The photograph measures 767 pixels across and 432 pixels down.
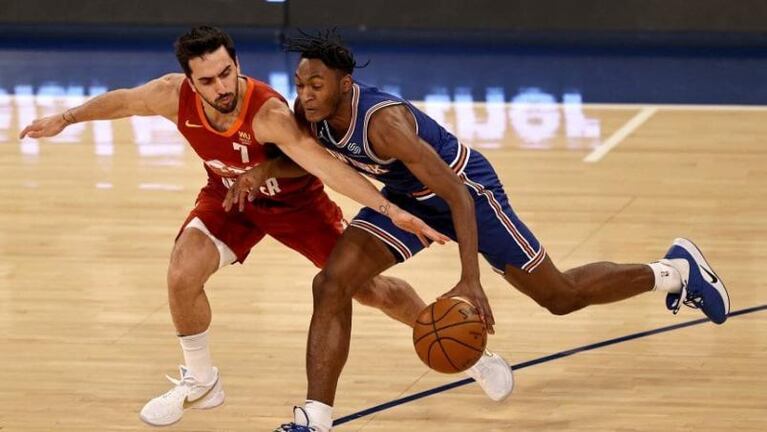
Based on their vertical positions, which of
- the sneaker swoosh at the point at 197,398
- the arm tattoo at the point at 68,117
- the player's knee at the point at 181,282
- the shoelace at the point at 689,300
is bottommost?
the sneaker swoosh at the point at 197,398

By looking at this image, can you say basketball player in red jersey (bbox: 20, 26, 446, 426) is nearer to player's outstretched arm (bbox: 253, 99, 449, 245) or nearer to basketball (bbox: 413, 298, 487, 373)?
player's outstretched arm (bbox: 253, 99, 449, 245)

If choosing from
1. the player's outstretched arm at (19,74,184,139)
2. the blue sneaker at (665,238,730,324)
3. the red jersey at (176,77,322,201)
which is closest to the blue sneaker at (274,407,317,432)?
the red jersey at (176,77,322,201)

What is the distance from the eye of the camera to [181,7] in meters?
16.5

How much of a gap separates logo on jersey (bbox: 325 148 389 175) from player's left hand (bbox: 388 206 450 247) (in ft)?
0.73

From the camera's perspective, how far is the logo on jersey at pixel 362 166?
5.48 metres

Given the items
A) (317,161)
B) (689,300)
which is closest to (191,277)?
(317,161)

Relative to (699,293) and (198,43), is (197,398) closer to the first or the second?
(198,43)

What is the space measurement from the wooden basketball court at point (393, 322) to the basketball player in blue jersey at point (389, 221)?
0.48m

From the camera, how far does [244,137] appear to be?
5.48 m

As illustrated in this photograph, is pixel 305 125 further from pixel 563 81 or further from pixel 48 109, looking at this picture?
pixel 563 81

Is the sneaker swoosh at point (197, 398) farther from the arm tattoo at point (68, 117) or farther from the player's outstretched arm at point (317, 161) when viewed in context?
the arm tattoo at point (68, 117)

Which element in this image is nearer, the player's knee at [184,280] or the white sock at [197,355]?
the player's knee at [184,280]

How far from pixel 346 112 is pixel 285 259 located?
10.4 ft

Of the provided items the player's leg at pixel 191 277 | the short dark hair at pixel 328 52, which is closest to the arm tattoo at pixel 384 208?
the short dark hair at pixel 328 52
